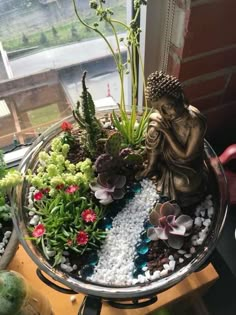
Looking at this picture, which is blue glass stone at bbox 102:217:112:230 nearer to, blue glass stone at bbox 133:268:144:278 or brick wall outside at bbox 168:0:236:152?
blue glass stone at bbox 133:268:144:278

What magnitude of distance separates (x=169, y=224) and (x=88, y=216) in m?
0.15

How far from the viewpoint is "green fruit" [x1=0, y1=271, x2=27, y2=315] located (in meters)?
0.64

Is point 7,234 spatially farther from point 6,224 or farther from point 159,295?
point 159,295

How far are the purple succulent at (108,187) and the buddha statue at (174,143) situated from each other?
5cm

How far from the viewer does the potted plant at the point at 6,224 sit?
685 millimetres

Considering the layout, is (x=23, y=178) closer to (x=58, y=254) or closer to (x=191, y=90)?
(x=58, y=254)

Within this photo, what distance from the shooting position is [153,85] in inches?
22.5

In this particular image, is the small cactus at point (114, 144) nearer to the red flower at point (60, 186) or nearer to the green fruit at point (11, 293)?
the red flower at point (60, 186)

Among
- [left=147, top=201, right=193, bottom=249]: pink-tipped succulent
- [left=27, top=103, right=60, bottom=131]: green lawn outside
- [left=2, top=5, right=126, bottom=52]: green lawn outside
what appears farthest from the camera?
[left=27, top=103, right=60, bottom=131]: green lawn outside

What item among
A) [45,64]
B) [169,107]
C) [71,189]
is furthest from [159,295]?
[45,64]

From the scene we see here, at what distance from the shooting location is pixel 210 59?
87 centimetres

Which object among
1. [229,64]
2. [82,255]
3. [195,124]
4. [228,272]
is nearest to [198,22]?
[229,64]

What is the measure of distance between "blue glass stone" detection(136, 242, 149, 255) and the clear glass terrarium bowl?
57mm

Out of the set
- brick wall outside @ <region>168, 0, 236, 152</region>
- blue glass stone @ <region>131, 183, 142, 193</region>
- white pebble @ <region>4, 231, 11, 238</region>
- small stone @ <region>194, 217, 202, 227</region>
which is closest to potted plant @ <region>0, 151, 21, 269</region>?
white pebble @ <region>4, 231, 11, 238</region>
